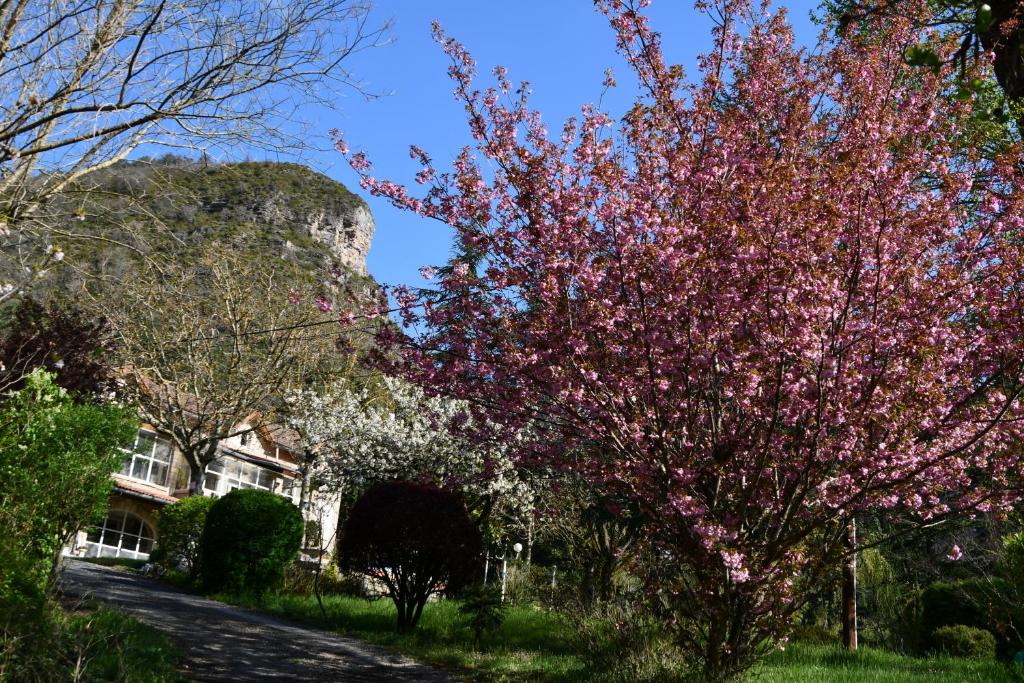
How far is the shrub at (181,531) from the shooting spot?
1883cm

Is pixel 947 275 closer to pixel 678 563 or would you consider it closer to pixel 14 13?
pixel 678 563

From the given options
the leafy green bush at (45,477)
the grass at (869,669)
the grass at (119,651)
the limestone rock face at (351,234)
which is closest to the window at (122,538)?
the leafy green bush at (45,477)

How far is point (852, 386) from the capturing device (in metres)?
6.05

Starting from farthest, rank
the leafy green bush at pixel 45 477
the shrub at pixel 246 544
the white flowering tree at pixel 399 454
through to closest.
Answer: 1. the white flowering tree at pixel 399 454
2. the shrub at pixel 246 544
3. the leafy green bush at pixel 45 477

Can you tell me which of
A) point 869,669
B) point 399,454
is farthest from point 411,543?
point 399,454

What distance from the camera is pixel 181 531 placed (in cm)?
1905

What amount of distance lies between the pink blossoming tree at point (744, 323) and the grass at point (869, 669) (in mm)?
1550

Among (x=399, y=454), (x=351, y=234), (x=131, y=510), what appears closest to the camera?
(x=399, y=454)

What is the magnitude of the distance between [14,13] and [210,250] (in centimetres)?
1867

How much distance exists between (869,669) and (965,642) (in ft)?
8.66

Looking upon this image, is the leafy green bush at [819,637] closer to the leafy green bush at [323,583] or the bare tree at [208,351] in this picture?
the leafy green bush at [323,583]

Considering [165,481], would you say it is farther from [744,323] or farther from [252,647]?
[744,323]

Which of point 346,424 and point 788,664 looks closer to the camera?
point 788,664

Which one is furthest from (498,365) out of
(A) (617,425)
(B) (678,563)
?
(B) (678,563)
